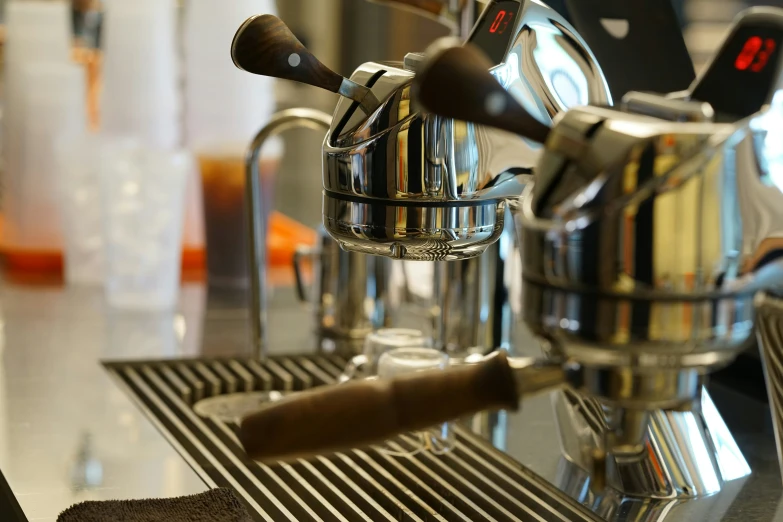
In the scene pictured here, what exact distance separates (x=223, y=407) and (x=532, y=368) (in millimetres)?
548

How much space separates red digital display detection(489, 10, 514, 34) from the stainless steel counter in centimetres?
31

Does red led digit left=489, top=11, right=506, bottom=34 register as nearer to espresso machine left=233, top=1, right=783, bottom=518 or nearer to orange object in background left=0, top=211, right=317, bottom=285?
espresso machine left=233, top=1, right=783, bottom=518

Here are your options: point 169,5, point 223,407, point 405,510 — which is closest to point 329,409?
point 405,510

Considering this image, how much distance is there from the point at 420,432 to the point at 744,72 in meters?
0.44

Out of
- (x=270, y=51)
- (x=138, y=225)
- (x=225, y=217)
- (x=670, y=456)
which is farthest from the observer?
(x=225, y=217)

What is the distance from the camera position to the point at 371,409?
42 centimetres

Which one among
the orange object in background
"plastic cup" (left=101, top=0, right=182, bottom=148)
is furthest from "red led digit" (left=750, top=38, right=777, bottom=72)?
"plastic cup" (left=101, top=0, right=182, bottom=148)

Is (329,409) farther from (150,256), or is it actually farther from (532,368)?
(150,256)

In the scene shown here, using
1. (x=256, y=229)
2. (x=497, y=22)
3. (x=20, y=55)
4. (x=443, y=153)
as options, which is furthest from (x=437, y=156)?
(x=20, y=55)

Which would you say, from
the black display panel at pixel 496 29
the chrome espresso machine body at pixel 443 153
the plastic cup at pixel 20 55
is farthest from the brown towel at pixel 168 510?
the plastic cup at pixel 20 55

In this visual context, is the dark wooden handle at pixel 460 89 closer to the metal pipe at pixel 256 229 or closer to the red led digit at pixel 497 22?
the red led digit at pixel 497 22

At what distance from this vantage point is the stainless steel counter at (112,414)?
27.6 inches

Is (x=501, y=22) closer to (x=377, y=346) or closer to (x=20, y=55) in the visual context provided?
(x=377, y=346)

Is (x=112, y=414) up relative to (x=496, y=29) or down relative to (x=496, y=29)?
down
